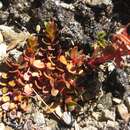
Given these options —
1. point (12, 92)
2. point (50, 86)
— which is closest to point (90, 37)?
point (50, 86)

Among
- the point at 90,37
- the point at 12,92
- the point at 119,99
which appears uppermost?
the point at 90,37

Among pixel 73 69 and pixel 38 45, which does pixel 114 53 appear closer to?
pixel 73 69

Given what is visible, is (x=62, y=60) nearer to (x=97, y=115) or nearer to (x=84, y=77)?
(x=84, y=77)

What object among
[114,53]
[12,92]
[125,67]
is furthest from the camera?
[125,67]

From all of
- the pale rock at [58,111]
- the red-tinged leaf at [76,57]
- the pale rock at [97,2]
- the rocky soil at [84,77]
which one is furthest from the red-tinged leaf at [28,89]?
the pale rock at [97,2]

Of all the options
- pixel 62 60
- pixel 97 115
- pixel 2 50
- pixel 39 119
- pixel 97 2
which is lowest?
pixel 39 119

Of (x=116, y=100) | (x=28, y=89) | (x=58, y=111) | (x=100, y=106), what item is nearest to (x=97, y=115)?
(x=100, y=106)

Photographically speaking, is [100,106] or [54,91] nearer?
[54,91]

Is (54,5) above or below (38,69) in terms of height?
above
